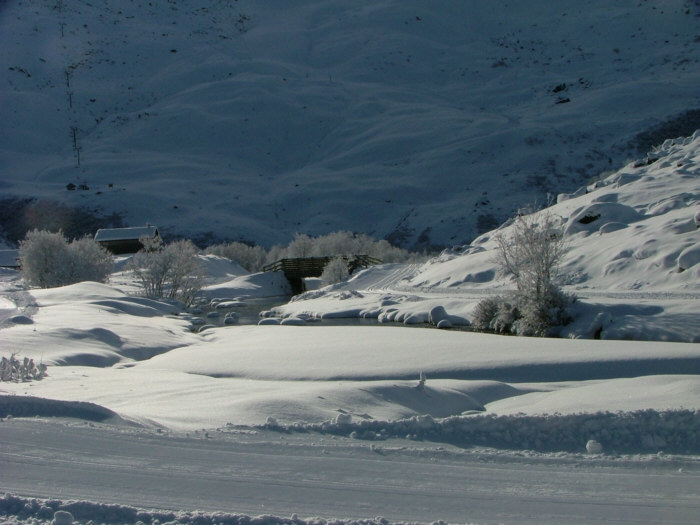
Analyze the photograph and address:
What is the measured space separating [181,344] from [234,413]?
13976 millimetres

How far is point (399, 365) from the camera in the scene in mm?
13711

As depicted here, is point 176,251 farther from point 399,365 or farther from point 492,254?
point 399,365

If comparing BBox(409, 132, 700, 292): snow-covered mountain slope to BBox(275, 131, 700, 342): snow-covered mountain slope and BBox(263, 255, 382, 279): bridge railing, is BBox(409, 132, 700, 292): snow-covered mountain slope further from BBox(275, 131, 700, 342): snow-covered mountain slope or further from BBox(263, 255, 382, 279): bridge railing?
BBox(263, 255, 382, 279): bridge railing

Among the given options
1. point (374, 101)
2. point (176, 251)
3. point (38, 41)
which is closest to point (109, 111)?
point (38, 41)

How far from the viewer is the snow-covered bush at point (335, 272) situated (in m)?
49.9

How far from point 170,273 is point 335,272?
42.7ft

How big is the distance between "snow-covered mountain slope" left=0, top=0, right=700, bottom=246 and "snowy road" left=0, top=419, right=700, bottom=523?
69.2m

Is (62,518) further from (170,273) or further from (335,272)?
(335,272)

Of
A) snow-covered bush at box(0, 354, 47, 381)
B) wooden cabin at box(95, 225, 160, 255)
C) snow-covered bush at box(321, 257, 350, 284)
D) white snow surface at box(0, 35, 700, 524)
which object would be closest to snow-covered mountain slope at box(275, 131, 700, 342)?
white snow surface at box(0, 35, 700, 524)

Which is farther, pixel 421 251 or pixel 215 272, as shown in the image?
pixel 421 251

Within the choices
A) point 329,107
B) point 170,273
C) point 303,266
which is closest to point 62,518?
point 170,273

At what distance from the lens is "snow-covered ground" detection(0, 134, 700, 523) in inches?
210

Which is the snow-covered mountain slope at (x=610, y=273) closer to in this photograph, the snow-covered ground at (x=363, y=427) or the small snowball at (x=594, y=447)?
the snow-covered ground at (x=363, y=427)

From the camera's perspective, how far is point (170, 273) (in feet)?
136
